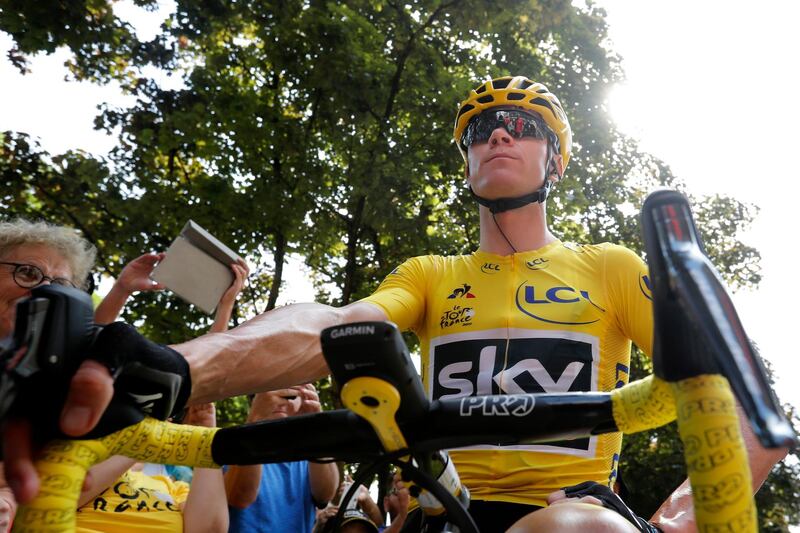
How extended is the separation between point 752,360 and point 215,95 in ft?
40.6

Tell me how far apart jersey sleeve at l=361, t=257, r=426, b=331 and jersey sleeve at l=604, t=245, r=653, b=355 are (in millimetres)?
770

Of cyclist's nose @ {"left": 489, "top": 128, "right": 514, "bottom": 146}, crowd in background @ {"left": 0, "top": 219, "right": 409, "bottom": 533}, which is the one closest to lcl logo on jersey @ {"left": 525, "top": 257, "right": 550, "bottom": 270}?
cyclist's nose @ {"left": 489, "top": 128, "right": 514, "bottom": 146}

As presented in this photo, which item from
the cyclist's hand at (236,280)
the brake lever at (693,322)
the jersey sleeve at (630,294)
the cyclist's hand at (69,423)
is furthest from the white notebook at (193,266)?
the brake lever at (693,322)

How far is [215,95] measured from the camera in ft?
40.9

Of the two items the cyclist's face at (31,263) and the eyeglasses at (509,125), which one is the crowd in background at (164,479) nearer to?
the cyclist's face at (31,263)

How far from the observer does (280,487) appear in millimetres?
4680

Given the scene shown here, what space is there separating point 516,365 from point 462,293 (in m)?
0.46

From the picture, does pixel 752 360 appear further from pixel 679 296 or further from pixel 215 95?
pixel 215 95

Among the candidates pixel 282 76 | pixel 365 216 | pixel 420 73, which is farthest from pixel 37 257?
pixel 282 76

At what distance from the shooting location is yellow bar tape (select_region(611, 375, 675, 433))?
1.26 meters

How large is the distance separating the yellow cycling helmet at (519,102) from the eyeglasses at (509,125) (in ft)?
0.18

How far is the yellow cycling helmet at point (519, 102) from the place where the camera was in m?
3.53

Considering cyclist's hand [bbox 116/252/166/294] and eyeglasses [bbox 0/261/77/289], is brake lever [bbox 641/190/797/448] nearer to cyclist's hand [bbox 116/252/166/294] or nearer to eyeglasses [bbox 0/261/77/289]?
eyeglasses [bbox 0/261/77/289]

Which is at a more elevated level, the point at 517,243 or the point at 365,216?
the point at 365,216
